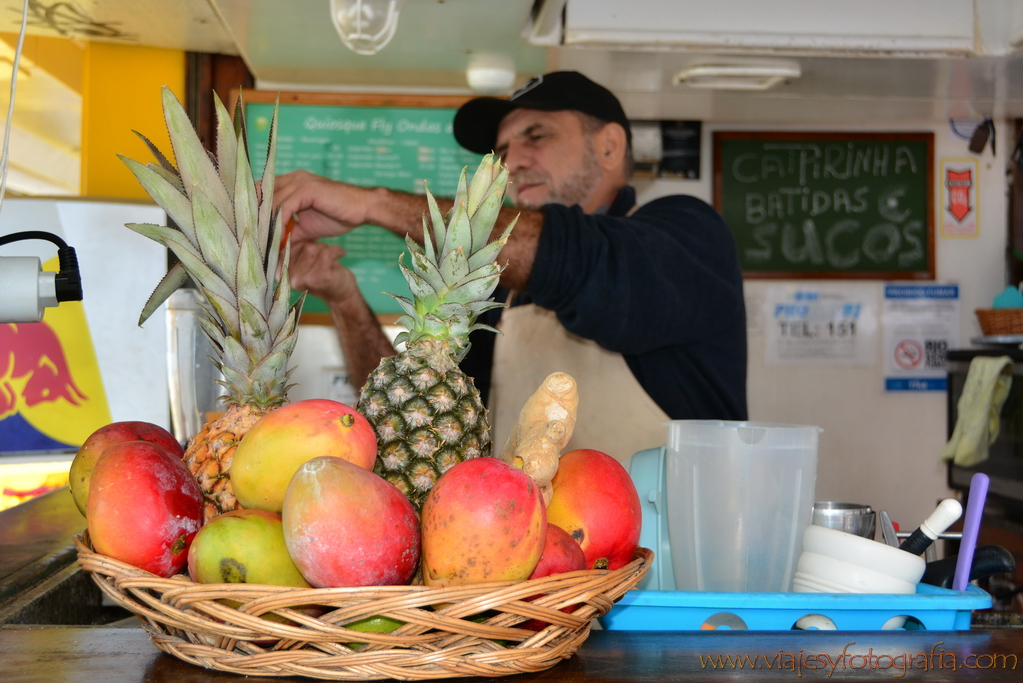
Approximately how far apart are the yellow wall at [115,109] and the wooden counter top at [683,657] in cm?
200

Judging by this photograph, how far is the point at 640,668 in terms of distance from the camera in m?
0.69

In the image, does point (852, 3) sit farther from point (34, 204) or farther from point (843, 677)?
point (34, 204)

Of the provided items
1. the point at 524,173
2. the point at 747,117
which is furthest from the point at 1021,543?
the point at 524,173

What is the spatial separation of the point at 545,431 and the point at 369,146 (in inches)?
85.2

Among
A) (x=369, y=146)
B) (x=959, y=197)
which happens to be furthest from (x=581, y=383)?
(x=959, y=197)

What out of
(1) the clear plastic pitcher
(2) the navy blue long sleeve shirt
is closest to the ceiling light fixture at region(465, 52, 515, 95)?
(2) the navy blue long sleeve shirt

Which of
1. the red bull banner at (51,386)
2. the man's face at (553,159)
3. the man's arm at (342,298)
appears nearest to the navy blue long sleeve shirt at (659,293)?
the man's face at (553,159)

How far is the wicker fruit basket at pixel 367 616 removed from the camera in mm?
579

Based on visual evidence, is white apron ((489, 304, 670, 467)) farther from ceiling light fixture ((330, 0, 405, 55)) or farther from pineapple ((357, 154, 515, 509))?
pineapple ((357, 154, 515, 509))

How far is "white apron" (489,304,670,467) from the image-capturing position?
6.39 ft

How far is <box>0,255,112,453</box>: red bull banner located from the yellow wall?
0.47 metres

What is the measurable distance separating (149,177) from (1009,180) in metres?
3.29

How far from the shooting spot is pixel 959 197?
311cm

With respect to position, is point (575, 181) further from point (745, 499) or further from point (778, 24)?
point (745, 499)
